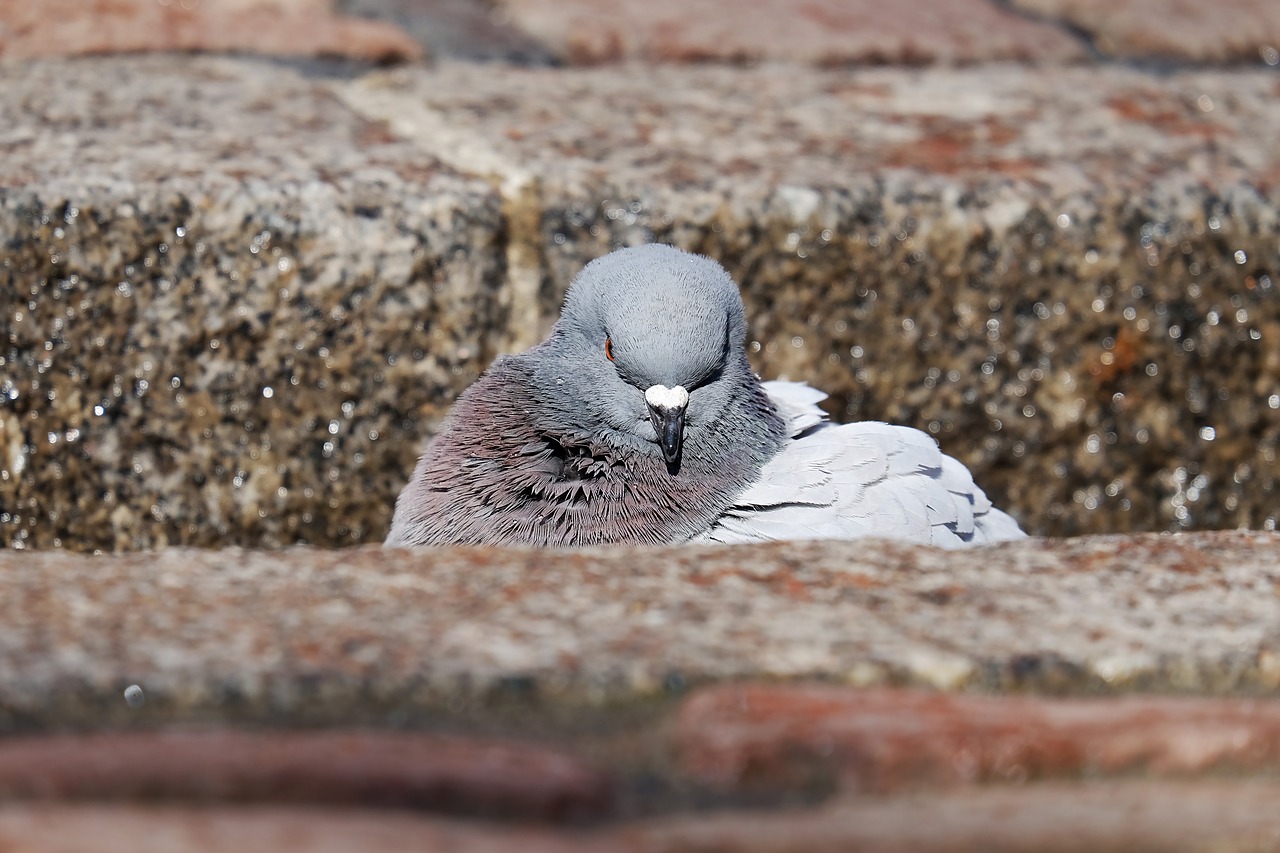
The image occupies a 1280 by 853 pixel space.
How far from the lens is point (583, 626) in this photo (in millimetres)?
1924

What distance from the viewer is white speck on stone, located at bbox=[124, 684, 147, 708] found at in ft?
5.49

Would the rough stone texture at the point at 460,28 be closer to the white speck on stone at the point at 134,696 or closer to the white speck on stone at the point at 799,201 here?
the white speck on stone at the point at 799,201

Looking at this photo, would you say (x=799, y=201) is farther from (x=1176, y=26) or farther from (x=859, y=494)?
(x=1176, y=26)

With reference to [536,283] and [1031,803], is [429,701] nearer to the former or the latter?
[1031,803]

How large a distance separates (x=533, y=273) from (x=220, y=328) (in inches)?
32.2

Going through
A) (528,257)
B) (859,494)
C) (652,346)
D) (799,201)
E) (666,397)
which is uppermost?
(799,201)

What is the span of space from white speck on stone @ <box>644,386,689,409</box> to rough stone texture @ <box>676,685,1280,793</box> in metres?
1.61

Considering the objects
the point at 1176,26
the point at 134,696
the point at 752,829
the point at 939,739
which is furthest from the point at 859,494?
the point at 1176,26

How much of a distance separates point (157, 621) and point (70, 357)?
6.30ft

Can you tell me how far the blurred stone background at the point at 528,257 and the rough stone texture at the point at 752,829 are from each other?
2281mm

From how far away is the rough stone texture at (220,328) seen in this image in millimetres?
3543

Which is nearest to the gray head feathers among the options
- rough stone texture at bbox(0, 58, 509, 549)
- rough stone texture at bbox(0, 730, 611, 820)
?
rough stone texture at bbox(0, 58, 509, 549)

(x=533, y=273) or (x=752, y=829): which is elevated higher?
(x=533, y=273)

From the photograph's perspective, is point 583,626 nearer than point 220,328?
Yes
